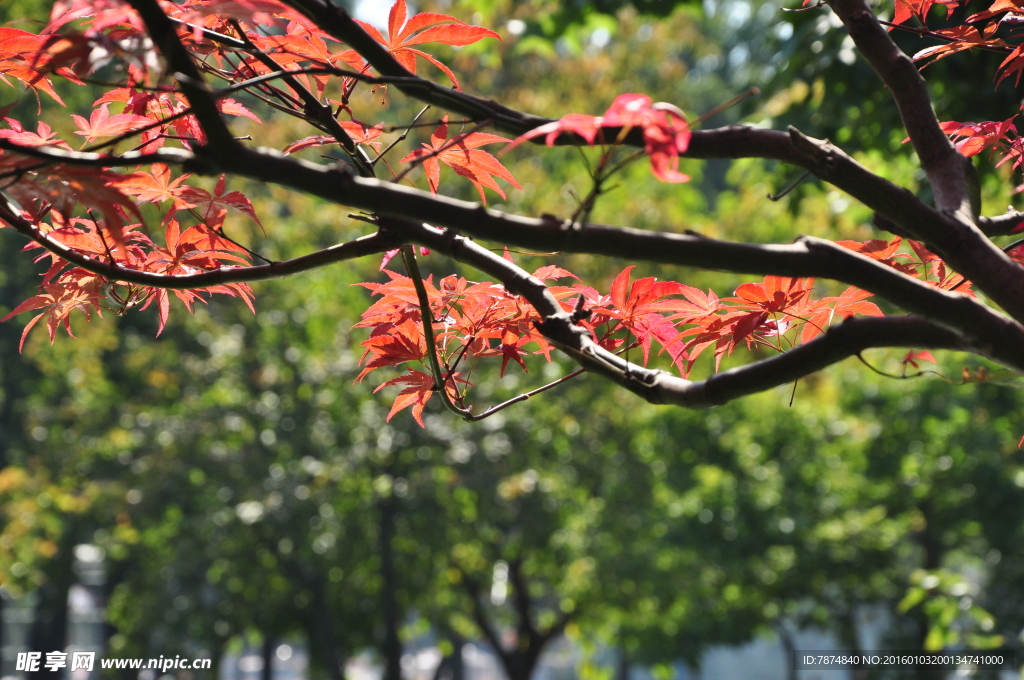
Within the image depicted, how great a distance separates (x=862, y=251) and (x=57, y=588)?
10.6 metres

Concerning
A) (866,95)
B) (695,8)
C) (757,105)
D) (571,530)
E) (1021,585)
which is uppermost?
(695,8)

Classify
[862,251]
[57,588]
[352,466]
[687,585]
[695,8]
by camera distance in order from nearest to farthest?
[862,251] < [695,8] < [352,466] < [687,585] < [57,588]

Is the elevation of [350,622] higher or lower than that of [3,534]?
lower

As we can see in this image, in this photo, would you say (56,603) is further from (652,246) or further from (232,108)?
(652,246)

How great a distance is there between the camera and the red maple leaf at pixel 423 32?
3.61 ft

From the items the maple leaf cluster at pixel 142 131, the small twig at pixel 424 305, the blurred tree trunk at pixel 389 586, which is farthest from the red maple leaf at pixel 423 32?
the blurred tree trunk at pixel 389 586

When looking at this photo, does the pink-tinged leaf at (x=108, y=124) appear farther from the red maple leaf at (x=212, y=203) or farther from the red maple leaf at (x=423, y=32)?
the red maple leaf at (x=423, y=32)

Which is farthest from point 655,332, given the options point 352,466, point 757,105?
point 352,466

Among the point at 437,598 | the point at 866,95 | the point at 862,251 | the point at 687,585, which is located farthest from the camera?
the point at 437,598

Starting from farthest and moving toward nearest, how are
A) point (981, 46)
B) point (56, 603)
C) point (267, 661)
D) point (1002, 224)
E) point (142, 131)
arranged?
point (56, 603)
point (267, 661)
point (981, 46)
point (1002, 224)
point (142, 131)

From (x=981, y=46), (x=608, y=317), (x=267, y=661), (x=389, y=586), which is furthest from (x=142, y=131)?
(x=267, y=661)

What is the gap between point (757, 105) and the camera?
4141mm

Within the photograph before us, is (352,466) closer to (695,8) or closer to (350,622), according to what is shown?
(350,622)

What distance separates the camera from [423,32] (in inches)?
45.7
